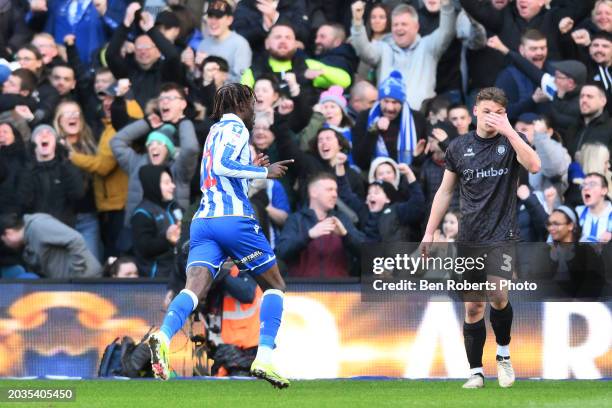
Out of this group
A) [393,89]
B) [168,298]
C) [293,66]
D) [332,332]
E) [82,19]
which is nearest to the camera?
[332,332]

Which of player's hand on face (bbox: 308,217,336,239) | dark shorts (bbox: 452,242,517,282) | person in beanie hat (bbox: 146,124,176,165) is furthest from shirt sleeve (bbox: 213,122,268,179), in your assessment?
person in beanie hat (bbox: 146,124,176,165)

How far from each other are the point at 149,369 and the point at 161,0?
6142 millimetres

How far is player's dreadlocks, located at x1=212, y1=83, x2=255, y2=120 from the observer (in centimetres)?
1042

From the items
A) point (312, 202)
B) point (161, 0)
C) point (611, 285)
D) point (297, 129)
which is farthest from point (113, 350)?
point (161, 0)

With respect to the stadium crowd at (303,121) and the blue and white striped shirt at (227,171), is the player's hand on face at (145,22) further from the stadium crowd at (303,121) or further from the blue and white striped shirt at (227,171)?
the blue and white striped shirt at (227,171)

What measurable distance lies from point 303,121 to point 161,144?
61.9 inches

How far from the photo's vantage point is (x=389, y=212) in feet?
46.7

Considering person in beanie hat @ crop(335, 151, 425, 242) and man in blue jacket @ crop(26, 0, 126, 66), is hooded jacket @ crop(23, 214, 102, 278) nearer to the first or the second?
person in beanie hat @ crop(335, 151, 425, 242)

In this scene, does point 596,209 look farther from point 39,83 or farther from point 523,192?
point 39,83

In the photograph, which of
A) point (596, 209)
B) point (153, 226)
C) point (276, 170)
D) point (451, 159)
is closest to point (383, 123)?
point (596, 209)

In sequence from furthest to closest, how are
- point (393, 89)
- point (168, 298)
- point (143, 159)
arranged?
1. point (143, 159)
2. point (393, 89)
3. point (168, 298)

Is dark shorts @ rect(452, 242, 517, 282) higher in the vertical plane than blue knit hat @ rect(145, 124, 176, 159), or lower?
lower

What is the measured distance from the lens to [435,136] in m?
14.7

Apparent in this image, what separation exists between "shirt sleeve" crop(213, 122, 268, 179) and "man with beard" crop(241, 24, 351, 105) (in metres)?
5.63
